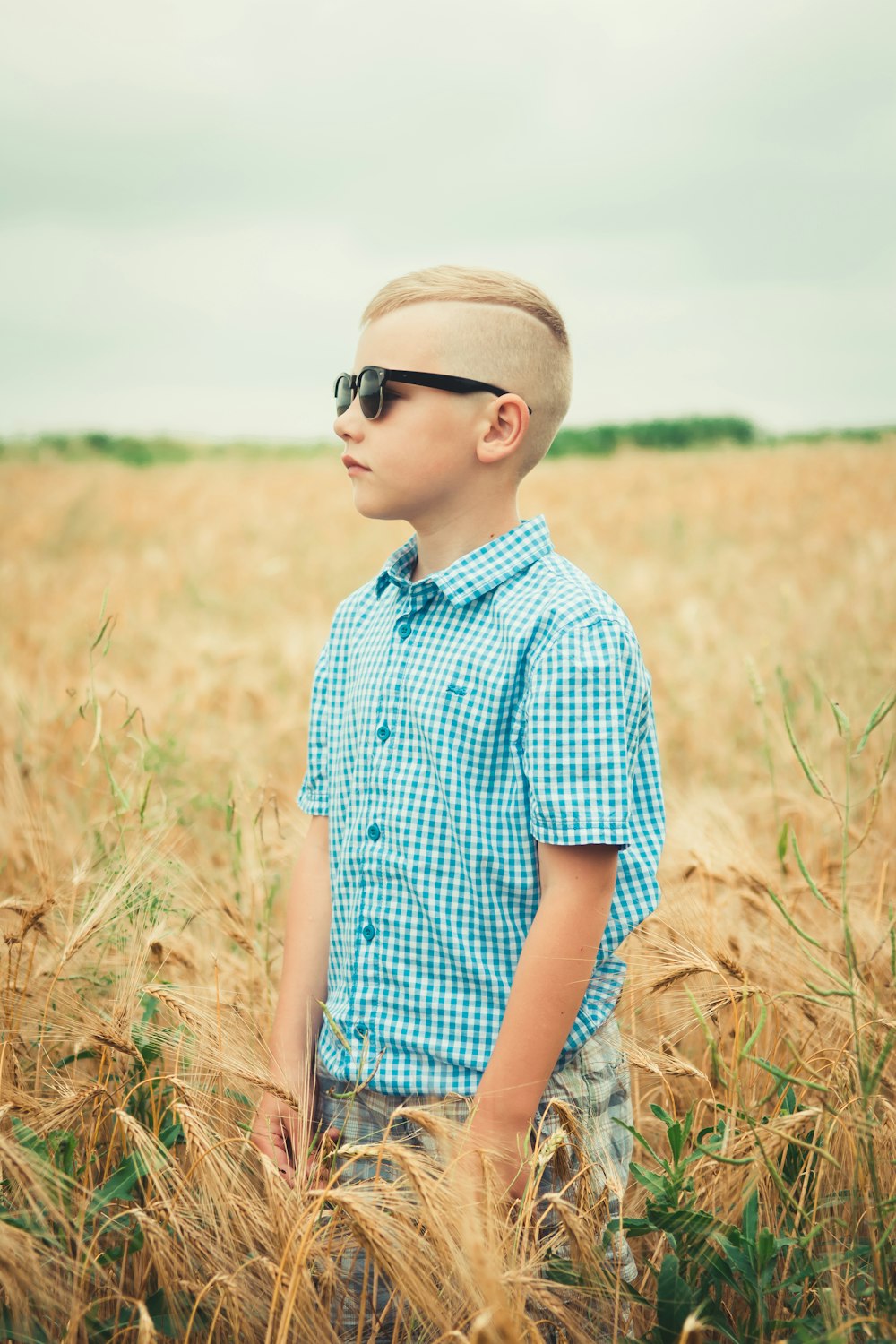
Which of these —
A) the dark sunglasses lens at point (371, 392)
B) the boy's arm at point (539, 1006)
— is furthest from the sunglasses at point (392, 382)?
the boy's arm at point (539, 1006)

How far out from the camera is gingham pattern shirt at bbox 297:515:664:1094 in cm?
122

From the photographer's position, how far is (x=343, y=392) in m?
1.45

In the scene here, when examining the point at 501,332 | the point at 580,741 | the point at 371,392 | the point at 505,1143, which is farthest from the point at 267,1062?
the point at 501,332

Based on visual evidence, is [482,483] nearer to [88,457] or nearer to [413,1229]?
[413,1229]

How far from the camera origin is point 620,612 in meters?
1.29

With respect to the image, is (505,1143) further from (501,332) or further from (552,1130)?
(501,332)

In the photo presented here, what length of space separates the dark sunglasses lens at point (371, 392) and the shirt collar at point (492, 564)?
223 millimetres

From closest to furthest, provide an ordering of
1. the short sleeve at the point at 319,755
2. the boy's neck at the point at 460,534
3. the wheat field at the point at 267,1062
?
1. the wheat field at the point at 267,1062
2. the boy's neck at the point at 460,534
3. the short sleeve at the point at 319,755

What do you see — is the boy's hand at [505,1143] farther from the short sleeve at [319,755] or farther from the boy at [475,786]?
the short sleeve at [319,755]

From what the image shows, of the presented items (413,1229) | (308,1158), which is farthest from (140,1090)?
(413,1229)

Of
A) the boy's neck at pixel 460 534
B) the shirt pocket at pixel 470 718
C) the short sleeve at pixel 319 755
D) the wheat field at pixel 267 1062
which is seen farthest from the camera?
the short sleeve at pixel 319 755

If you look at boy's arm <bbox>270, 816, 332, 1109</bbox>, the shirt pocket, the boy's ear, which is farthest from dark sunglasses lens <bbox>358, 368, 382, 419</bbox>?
Answer: boy's arm <bbox>270, 816, 332, 1109</bbox>

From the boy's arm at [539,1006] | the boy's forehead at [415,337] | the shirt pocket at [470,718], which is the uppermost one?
the boy's forehead at [415,337]

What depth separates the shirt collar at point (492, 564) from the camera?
53.4 inches
